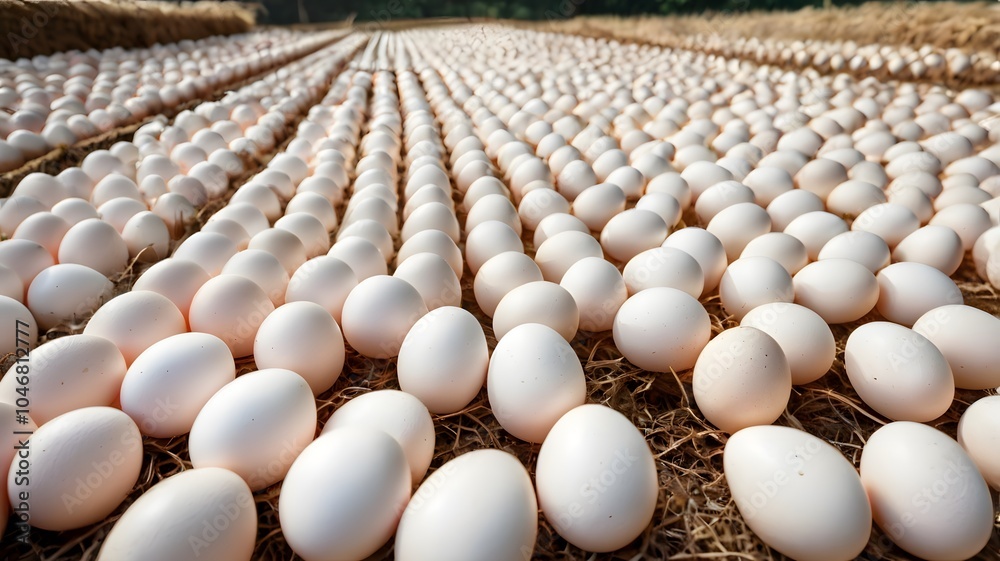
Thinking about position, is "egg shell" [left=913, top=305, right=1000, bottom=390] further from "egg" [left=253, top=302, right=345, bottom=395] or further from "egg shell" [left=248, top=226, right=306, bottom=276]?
"egg shell" [left=248, top=226, right=306, bottom=276]

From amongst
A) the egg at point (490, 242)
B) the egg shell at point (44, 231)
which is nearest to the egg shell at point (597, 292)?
the egg at point (490, 242)

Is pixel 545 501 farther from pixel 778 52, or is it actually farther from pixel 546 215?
pixel 778 52

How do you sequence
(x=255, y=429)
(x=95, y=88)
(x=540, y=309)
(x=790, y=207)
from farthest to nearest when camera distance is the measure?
(x=95, y=88)
(x=790, y=207)
(x=540, y=309)
(x=255, y=429)

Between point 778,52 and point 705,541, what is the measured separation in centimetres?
425

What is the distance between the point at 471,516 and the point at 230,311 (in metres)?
0.59

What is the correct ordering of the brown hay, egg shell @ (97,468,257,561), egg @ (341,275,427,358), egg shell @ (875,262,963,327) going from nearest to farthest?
1. egg shell @ (97,468,257,561)
2. egg @ (341,275,427,358)
3. egg shell @ (875,262,963,327)
4. the brown hay

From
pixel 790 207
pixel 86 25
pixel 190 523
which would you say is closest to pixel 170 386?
pixel 190 523

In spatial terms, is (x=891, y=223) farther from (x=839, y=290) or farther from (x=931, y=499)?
(x=931, y=499)

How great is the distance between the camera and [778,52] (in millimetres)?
3830

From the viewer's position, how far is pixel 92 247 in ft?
3.60

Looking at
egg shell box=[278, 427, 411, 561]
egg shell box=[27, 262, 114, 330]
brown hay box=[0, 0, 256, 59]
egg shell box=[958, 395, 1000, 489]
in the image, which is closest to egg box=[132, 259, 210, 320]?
egg shell box=[27, 262, 114, 330]

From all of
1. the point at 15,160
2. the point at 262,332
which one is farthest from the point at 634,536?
the point at 15,160

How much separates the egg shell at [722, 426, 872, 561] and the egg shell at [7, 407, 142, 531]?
831 millimetres

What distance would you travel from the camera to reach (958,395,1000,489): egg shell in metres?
0.72
